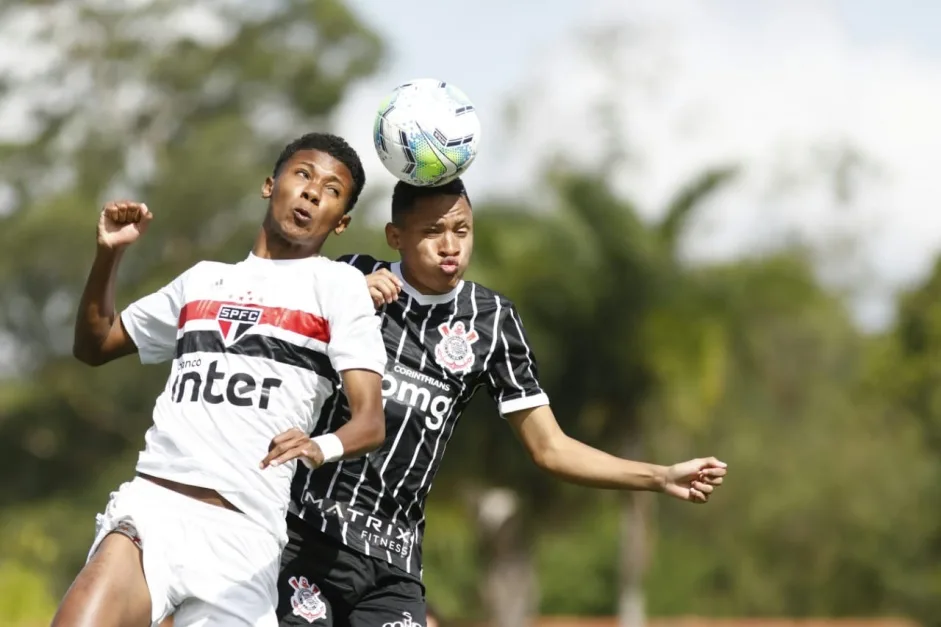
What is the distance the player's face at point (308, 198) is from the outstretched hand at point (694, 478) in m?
1.66

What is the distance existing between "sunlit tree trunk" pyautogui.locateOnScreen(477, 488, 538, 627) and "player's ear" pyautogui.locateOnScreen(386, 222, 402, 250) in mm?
20481

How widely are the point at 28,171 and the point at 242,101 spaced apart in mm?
5986

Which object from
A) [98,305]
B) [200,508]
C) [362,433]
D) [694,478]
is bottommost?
[200,508]

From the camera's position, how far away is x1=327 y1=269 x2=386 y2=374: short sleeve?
5.31 meters

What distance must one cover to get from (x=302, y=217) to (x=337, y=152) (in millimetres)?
384

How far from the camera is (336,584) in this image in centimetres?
600

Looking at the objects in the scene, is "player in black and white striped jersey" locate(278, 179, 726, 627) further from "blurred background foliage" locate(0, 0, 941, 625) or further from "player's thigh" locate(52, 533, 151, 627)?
"blurred background foliage" locate(0, 0, 941, 625)

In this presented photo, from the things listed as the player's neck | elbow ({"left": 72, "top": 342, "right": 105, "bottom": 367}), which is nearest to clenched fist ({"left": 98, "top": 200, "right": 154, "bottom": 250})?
elbow ({"left": 72, "top": 342, "right": 105, "bottom": 367})

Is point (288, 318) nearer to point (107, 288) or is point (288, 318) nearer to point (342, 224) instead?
point (342, 224)

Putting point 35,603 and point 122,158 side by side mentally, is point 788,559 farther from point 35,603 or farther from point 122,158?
point 35,603

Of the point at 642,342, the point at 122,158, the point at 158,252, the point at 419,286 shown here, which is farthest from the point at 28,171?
the point at 419,286

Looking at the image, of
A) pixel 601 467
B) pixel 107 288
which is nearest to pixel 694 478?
pixel 601 467

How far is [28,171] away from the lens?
127ft

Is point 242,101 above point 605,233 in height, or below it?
above
